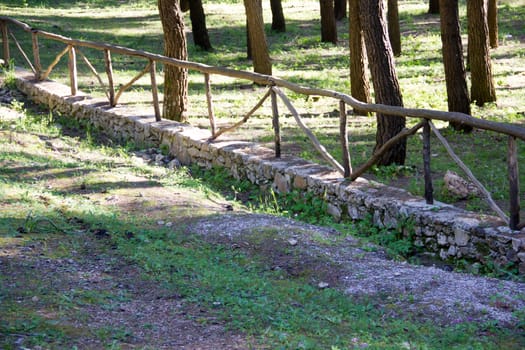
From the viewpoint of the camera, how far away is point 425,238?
7.16m

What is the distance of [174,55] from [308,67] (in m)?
7.94

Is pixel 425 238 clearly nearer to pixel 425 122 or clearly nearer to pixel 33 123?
pixel 425 122

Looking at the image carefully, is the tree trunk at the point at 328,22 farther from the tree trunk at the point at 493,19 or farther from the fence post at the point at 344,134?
the fence post at the point at 344,134

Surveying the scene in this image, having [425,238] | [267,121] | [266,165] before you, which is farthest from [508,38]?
[425,238]

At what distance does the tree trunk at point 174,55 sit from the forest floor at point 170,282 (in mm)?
3902

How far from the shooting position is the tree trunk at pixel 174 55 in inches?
476

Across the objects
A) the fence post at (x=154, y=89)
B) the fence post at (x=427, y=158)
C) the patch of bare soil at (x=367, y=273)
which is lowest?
the patch of bare soil at (x=367, y=273)

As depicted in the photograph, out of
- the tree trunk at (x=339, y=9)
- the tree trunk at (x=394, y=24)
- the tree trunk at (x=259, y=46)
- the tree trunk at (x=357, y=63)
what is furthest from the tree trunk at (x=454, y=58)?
the tree trunk at (x=339, y=9)

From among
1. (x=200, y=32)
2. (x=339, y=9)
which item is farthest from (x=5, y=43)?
(x=339, y=9)

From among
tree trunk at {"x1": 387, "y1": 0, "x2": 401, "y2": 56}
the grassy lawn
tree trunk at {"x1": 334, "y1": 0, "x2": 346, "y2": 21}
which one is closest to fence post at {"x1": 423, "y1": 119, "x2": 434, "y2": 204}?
the grassy lawn

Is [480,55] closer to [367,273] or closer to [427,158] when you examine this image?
[427,158]

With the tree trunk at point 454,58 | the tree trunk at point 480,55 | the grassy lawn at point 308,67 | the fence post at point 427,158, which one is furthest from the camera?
the tree trunk at point 480,55

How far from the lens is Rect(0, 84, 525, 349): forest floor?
4.75 m

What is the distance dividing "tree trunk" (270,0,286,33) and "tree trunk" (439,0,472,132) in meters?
12.8
